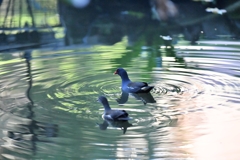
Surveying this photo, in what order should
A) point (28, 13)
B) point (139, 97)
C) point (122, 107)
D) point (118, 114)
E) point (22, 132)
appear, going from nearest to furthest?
point (22, 132) < point (118, 114) < point (122, 107) < point (139, 97) < point (28, 13)

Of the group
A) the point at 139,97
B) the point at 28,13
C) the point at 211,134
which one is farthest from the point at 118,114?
the point at 28,13

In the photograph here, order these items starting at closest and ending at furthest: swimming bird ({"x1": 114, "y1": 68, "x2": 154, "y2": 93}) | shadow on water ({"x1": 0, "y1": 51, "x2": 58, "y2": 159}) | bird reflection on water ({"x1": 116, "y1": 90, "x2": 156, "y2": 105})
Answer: shadow on water ({"x1": 0, "y1": 51, "x2": 58, "y2": 159})
bird reflection on water ({"x1": 116, "y1": 90, "x2": 156, "y2": 105})
swimming bird ({"x1": 114, "y1": 68, "x2": 154, "y2": 93})

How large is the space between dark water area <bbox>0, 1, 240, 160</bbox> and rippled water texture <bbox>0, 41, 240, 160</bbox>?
0.01 meters

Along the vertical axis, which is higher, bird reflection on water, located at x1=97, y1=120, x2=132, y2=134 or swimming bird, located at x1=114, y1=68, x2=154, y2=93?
swimming bird, located at x1=114, y1=68, x2=154, y2=93

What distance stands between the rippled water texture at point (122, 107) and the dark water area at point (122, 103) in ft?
A: 0.04

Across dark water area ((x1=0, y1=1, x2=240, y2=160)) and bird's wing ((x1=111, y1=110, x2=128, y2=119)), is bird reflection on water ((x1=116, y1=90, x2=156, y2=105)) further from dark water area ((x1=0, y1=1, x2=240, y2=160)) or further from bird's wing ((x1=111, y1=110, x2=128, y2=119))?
bird's wing ((x1=111, y1=110, x2=128, y2=119))

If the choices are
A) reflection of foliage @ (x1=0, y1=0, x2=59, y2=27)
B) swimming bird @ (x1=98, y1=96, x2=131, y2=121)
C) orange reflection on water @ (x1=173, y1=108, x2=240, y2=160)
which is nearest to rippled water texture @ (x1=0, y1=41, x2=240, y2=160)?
orange reflection on water @ (x1=173, y1=108, x2=240, y2=160)

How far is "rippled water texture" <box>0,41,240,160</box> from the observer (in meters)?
5.08

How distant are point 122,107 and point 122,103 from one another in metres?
0.21

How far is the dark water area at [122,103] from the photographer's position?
5094 mm

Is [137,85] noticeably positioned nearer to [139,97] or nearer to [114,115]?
[139,97]

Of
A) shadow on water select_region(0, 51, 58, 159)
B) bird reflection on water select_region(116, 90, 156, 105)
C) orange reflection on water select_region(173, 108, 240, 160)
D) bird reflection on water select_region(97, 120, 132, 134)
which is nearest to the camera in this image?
orange reflection on water select_region(173, 108, 240, 160)

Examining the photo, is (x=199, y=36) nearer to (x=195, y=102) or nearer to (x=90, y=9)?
(x=90, y=9)

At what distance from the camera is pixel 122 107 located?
248 inches
